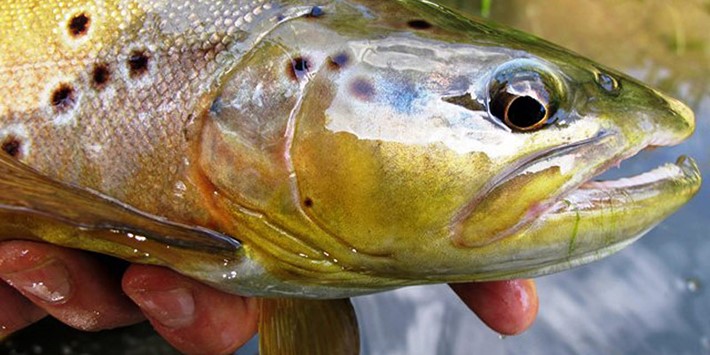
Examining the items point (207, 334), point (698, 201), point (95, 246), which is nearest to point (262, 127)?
point (95, 246)

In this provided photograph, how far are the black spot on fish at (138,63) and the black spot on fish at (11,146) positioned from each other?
0.29m

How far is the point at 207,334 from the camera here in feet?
5.54

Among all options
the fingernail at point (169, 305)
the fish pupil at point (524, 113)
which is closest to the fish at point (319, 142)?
the fish pupil at point (524, 113)

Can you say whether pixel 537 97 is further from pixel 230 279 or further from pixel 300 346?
pixel 300 346

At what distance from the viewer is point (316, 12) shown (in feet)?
4.79

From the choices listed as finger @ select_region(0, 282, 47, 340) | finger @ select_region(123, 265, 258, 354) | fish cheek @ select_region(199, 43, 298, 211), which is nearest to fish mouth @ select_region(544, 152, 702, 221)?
fish cheek @ select_region(199, 43, 298, 211)

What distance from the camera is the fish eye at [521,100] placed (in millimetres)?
1307

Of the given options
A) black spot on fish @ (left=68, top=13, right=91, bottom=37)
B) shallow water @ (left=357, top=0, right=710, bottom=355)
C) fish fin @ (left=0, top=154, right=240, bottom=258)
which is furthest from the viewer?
shallow water @ (left=357, top=0, right=710, bottom=355)

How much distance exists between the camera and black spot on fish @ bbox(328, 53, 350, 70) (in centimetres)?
138

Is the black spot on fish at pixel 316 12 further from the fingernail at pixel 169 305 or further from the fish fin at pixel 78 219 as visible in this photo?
the fingernail at pixel 169 305

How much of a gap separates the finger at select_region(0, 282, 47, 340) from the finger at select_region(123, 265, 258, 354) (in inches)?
15.2

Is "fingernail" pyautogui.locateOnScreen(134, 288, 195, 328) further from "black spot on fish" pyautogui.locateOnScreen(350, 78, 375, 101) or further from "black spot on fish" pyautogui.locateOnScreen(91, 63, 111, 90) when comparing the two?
"black spot on fish" pyautogui.locateOnScreen(350, 78, 375, 101)

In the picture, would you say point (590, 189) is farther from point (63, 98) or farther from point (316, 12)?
point (63, 98)

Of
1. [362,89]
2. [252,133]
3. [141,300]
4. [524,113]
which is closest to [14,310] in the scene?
[141,300]
